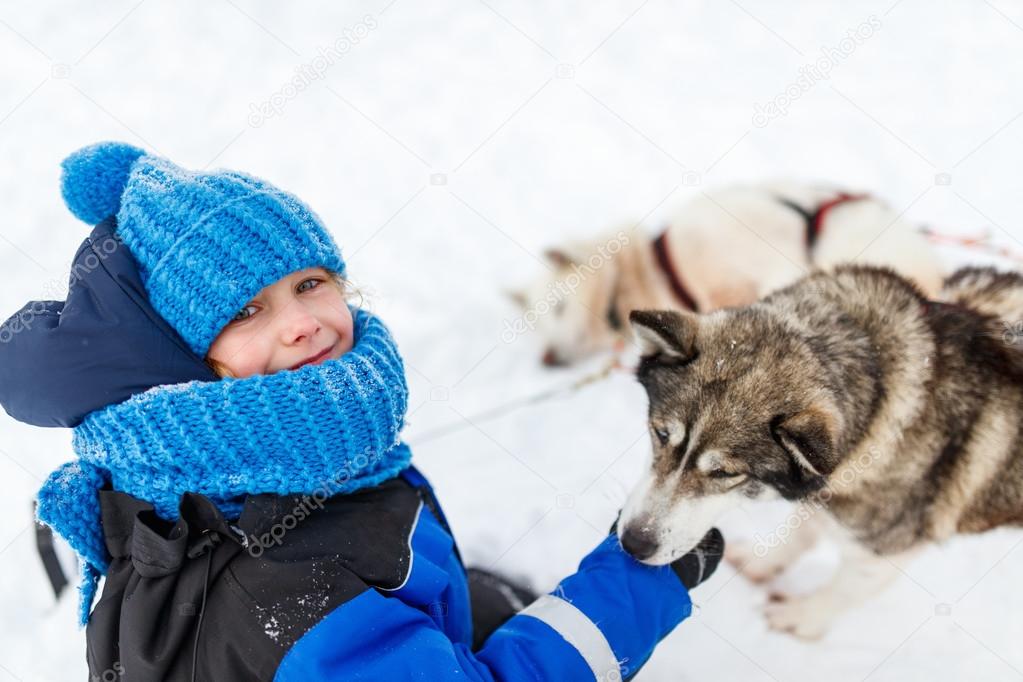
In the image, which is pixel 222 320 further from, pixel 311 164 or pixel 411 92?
pixel 411 92

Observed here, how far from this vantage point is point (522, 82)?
5184 millimetres

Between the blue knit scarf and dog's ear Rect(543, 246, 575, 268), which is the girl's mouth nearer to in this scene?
the blue knit scarf

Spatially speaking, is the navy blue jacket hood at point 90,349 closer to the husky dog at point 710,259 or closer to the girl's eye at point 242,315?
the girl's eye at point 242,315

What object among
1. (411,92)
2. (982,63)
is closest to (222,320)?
(411,92)

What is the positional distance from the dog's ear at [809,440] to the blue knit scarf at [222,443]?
1.12m

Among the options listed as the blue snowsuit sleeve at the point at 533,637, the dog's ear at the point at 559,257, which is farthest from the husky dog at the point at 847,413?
the dog's ear at the point at 559,257

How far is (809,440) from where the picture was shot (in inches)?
73.7

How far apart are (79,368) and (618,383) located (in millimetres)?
2659

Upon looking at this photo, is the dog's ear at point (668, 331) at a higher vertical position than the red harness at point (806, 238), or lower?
higher

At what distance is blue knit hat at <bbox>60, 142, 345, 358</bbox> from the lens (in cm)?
158

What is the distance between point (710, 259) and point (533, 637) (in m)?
2.68

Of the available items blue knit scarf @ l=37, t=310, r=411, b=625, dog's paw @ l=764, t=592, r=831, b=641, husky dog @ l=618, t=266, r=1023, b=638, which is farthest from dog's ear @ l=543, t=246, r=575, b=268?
blue knit scarf @ l=37, t=310, r=411, b=625

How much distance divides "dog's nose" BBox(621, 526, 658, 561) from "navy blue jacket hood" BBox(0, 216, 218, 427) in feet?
4.11

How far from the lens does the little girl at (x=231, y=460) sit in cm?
146
